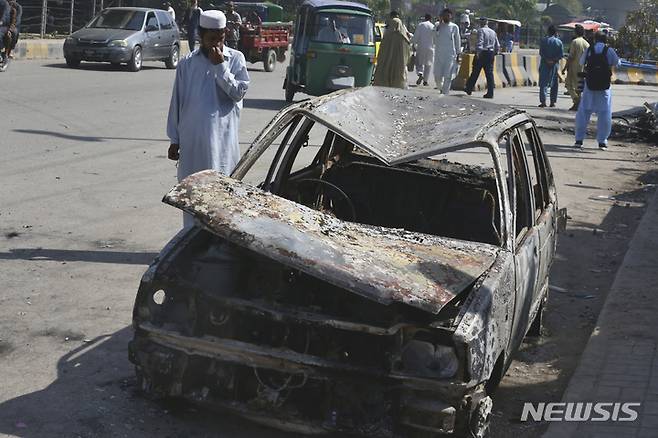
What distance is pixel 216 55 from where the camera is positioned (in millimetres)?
7344

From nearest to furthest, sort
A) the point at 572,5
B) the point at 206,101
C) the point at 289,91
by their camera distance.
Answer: the point at 206,101 < the point at 289,91 < the point at 572,5

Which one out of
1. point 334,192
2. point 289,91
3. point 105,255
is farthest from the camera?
point 289,91

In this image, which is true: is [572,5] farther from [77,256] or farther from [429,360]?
[429,360]

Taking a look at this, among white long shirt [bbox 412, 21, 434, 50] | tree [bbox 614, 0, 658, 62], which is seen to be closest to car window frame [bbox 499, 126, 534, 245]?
tree [bbox 614, 0, 658, 62]

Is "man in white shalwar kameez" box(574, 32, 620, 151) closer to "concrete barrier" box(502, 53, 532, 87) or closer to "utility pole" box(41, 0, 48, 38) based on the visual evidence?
"concrete barrier" box(502, 53, 532, 87)

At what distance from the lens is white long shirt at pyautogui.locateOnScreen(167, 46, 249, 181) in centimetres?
744

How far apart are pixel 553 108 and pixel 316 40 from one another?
7040 millimetres

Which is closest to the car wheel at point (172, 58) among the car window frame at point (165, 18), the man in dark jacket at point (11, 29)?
the car window frame at point (165, 18)

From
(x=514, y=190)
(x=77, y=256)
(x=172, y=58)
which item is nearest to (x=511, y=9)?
(x=172, y=58)

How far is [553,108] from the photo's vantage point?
83.5 ft

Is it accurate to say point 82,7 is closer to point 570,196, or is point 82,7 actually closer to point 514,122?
point 570,196

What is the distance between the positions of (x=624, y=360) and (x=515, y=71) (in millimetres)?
26881

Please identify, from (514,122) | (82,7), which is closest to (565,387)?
(514,122)

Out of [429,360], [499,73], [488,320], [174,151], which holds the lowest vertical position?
[429,360]
